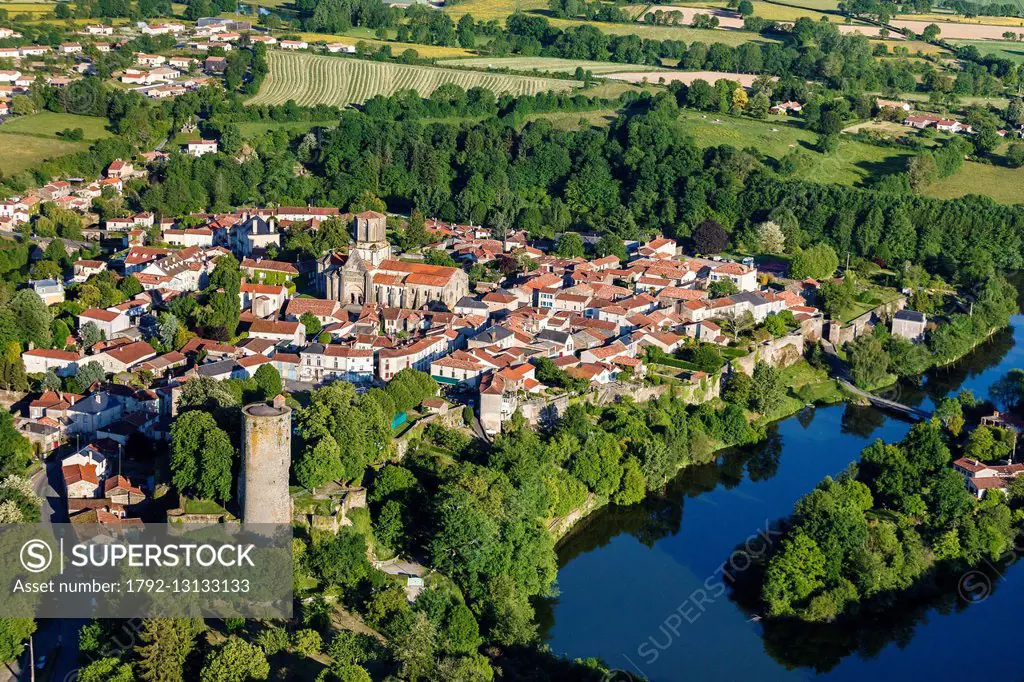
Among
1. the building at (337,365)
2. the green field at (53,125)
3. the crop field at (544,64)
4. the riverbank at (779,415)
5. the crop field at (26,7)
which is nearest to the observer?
the riverbank at (779,415)

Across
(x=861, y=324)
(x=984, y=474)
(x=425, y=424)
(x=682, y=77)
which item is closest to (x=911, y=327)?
(x=861, y=324)

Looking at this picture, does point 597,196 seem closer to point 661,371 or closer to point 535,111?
point 535,111

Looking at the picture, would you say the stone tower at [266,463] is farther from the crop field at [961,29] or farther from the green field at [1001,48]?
the crop field at [961,29]

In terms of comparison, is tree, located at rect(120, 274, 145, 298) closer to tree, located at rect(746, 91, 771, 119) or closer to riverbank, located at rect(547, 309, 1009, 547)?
riverbank, located at rect(547, 309, 1009, 547)

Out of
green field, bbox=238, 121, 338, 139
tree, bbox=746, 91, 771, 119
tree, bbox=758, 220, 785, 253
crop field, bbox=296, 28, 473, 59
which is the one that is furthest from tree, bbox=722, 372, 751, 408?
crop field, bbox=296, 28, 473, 59

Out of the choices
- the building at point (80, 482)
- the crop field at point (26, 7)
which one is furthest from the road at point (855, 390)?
the crop field at point (26, 7)

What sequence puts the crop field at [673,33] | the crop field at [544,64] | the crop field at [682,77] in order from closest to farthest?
1. the crop field at [682,77]
2. the crop field at [544,64]
3. the crop field at [673,33]

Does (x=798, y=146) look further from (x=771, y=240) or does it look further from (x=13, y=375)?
(x=13, y=375)
